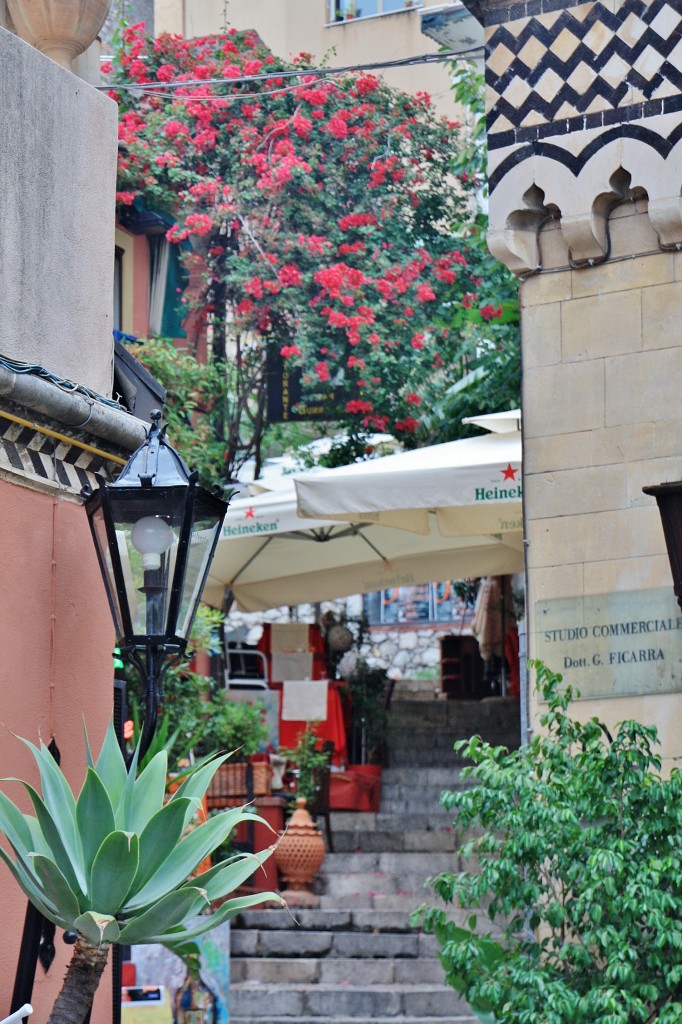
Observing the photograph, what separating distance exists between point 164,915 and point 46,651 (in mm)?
1762

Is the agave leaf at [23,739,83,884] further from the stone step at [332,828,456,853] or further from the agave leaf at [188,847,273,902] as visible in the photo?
the stone step at [332,828,456,853]

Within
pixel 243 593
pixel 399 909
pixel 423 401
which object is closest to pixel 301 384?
pixel 423 401

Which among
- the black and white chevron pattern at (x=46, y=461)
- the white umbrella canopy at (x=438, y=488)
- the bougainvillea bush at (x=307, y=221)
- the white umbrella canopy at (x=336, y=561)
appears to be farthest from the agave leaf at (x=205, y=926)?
the bougainvillea bush at (x=307, y=221)

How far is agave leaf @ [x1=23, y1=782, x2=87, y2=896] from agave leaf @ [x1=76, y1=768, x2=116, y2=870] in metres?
0.06

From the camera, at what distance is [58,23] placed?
6797 mm

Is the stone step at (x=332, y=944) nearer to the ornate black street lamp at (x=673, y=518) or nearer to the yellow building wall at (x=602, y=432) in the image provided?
the yellow building wall at (x=602, y=432)

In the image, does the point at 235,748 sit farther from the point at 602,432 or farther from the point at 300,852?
the point at 602,432

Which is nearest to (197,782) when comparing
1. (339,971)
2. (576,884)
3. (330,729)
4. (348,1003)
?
(576,884)

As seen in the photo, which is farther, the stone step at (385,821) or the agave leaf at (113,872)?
the stone step at (385,821)

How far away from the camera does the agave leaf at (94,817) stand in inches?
177

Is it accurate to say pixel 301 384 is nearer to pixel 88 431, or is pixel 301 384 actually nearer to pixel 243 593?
pixel 243 593

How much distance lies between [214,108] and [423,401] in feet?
12.3

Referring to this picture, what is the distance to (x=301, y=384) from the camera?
15828 mm

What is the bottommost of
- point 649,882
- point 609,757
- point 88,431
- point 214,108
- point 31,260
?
point 649,882
